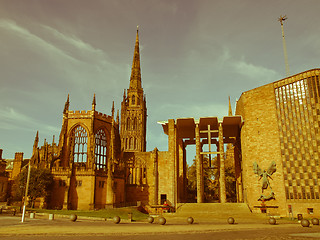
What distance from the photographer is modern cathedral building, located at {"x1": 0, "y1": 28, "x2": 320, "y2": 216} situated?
109ft

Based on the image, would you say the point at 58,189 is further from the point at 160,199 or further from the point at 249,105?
the point at 249,105

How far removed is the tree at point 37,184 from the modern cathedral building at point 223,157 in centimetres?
157

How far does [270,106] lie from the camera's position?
36875 mm

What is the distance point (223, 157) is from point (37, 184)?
2743cm

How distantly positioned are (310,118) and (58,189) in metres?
36.8

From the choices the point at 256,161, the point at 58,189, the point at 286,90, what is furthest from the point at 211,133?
the point at 58,189

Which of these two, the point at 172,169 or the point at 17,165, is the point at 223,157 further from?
the point at 17,165

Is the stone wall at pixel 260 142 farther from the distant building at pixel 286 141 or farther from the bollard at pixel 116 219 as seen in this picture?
the bollard at pixel 116 219

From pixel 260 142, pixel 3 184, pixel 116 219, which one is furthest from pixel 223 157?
pixel 3 184

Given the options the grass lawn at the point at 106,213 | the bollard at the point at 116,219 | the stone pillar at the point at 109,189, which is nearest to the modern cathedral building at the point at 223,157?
the stone pillar at the point at 109,189

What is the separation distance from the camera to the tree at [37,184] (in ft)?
122

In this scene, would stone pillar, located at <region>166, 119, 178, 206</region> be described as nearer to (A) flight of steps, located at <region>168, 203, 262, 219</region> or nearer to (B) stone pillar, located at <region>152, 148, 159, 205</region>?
(B) stone pillar, located at <region>152, 148, 159, 205</region>

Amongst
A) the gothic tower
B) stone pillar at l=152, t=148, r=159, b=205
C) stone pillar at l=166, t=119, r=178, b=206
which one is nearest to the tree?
stone pillar at l=152, t=148, r=159, b=205

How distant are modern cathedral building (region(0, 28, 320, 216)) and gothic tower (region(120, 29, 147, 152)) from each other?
103ft
